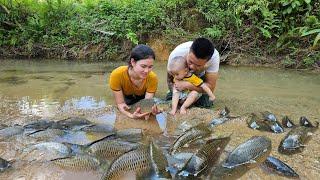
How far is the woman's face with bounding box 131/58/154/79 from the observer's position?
4.73 m

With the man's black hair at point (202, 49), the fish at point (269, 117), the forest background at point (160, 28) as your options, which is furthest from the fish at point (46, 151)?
the forest background at point (160, 28)

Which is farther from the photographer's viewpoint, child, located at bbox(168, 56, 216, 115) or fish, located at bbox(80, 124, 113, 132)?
child, located at bbox(168, 56, 216, 115)

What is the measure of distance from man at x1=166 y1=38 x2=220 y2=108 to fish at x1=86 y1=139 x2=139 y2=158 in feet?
5.63

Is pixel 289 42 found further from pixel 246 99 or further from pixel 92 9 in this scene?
pixel 92 9

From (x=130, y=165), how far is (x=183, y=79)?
2472 millimetres

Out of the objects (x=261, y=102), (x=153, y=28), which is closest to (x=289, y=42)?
(x=153, y=28)

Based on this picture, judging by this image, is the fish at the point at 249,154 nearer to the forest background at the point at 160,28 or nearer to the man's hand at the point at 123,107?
the man's hand at the point at 123,107

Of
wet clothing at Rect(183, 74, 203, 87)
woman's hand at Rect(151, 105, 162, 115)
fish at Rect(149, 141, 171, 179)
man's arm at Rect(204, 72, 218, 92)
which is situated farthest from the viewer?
man's arm at Rect(204, 72, 218, 92)

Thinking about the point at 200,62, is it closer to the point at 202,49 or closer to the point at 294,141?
the point at 202,49

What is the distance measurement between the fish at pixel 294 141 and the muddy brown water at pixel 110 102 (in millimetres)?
69

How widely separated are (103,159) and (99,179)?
37 cm

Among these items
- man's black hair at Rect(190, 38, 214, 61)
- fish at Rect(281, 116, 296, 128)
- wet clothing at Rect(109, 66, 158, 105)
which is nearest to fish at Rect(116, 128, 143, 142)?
wet clothing at Rect(109, 66, 158, 105)

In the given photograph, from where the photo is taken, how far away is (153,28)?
11570 millimetres

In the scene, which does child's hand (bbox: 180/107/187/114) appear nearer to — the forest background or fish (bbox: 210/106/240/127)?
fish (bbox: 210/106/240/127)
